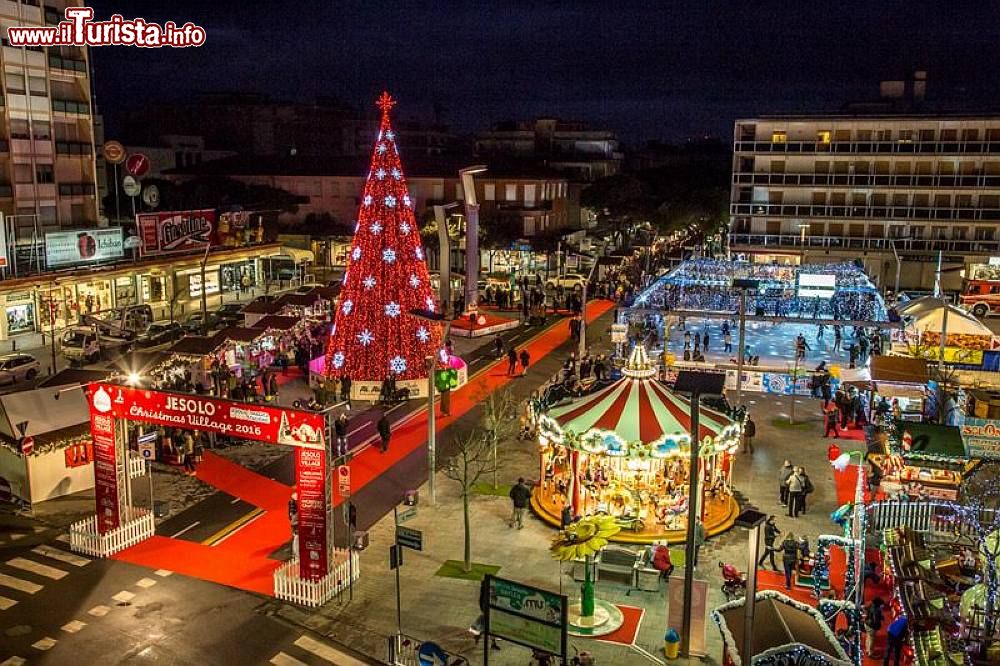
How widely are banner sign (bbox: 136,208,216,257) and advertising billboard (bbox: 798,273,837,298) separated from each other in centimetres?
3276

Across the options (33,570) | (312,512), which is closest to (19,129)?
(33,570)

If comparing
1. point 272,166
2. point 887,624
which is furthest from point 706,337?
point 272,166

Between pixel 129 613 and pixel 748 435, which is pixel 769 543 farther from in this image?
pixel 129 613

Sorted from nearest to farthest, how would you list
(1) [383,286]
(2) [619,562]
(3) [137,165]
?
(2) [619,562] < (1) [383,286] < (3) [137,165]

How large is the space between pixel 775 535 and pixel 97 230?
126 ft

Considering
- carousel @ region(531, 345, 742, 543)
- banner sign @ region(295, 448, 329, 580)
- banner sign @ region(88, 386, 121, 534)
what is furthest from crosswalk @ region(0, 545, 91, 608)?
carousel @ region(531, 345, 742, 543)

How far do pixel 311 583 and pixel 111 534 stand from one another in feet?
17.9

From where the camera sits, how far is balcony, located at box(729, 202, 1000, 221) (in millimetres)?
60906

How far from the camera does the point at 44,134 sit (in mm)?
48062

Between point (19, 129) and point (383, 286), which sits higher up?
point (19, 129)

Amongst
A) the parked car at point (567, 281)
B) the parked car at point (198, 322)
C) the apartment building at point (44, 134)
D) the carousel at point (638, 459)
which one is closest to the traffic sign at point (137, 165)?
the apartment building at point (44, 134)

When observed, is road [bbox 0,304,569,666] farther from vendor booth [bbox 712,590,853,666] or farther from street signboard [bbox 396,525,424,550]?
vendor booth [bbox 712,590,853,666]

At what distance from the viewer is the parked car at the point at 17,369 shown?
112 ft

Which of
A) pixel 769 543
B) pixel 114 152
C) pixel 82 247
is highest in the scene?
pixel 114 152
